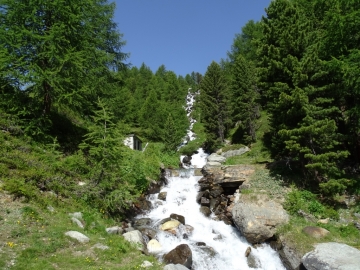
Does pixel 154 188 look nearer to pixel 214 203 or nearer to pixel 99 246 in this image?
pixel 214 203

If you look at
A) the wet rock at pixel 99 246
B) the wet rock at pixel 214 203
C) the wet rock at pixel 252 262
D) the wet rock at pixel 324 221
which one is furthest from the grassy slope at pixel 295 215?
the wet rock at pixel 99 246

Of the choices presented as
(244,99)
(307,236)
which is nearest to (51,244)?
(307,236)

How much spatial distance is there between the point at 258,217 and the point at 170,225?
513 centimetres

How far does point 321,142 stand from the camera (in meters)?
14.3

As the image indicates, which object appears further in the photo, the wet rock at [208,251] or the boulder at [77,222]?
the wet rock at [208,251]

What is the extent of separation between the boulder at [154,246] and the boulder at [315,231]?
7170 millimetres

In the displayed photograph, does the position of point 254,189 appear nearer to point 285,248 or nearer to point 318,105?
point 285,248

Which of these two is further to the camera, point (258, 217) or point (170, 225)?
point (170, 225)

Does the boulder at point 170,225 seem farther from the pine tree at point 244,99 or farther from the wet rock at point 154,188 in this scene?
the pine tree at point 244,99

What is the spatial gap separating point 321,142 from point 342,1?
792 centimetres

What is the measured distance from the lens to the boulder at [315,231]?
11.8m

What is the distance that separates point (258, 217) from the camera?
13461 mm

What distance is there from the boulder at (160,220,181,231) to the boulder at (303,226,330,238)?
7008mm

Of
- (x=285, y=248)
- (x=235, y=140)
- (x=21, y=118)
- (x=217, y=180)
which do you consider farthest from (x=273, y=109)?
(x=235, y=140)
